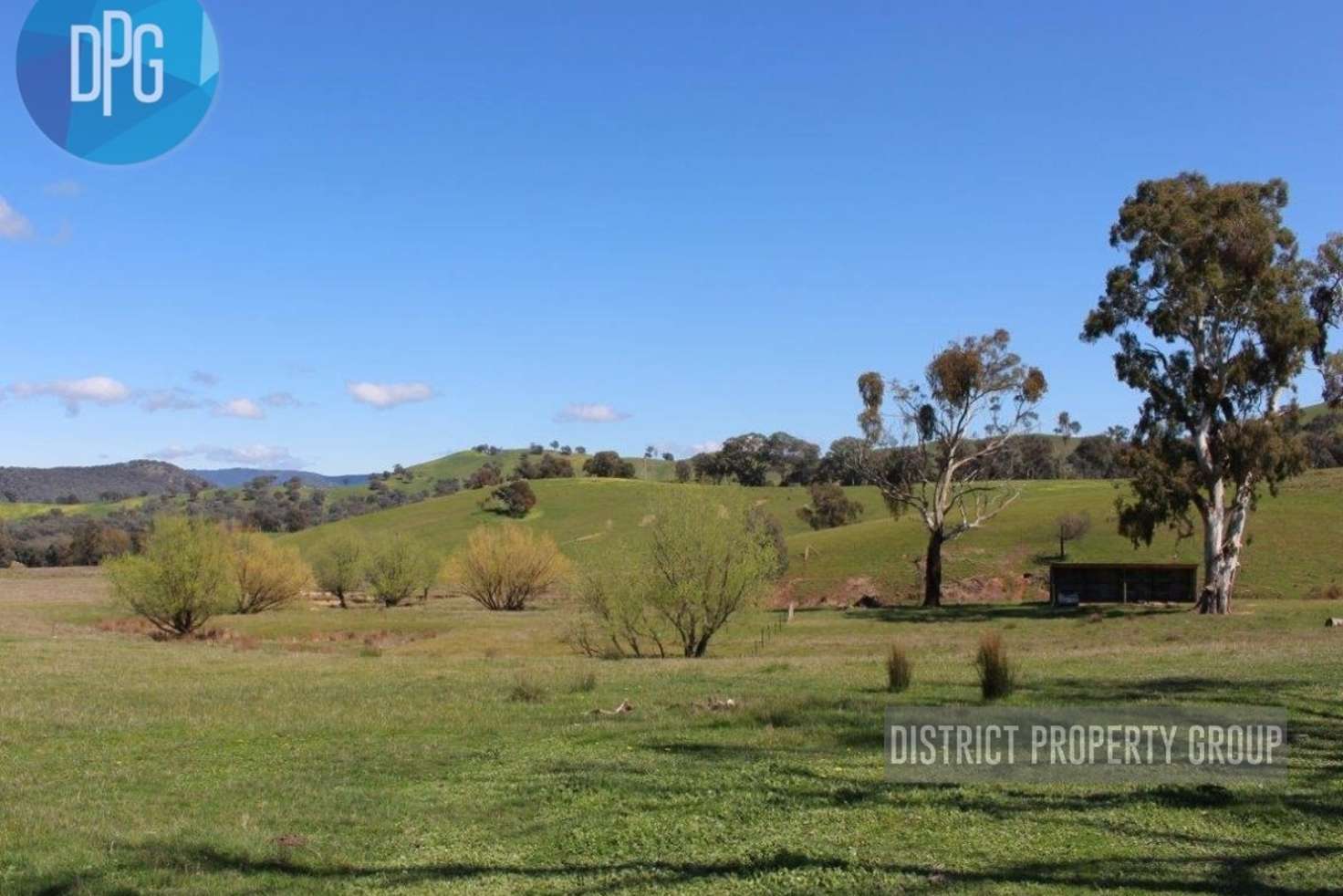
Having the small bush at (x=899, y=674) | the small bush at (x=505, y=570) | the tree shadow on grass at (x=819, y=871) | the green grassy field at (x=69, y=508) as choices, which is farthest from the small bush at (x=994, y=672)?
the green grassy field at (x=69, y=508)

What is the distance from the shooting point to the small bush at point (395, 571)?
75250mm

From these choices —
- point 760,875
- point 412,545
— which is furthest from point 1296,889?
point 412,545

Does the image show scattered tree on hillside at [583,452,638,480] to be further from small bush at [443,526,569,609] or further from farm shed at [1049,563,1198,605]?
farm shed at [1049,563,1198,605]

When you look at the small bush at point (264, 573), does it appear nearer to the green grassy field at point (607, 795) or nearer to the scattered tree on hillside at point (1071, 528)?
the green grassy field at point (607, 795)

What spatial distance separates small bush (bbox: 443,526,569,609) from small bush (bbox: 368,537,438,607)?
306 cm

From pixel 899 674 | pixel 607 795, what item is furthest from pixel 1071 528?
pixel 607 795

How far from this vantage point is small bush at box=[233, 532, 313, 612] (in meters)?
68.4

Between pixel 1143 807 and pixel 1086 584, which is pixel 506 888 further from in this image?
pixel 1086 584

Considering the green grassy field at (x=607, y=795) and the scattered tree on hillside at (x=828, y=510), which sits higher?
the scattered tree on hillside at (x=828, y=510)

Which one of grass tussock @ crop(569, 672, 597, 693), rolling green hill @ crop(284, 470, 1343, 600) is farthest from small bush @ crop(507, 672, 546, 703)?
rolling green hill @ crop(284, 470, 1343, 600)

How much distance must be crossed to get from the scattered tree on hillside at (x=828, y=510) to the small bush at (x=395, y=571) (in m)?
40.9

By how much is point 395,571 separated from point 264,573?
9.26 m

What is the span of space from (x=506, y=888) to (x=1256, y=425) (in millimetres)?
41150

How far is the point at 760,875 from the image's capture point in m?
6.80
